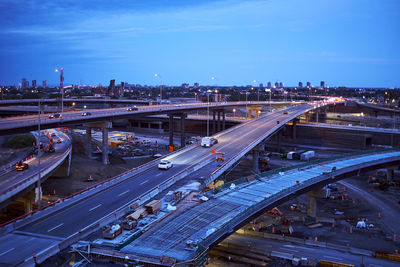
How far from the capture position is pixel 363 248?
30766 millimetres

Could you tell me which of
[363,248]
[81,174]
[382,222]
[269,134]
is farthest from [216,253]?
[269,134]

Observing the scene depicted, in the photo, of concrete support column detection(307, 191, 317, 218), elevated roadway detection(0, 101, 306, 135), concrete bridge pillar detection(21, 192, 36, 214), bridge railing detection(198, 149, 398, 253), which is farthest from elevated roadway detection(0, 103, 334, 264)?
elevated roadway detection(0, 101, 306, 135)

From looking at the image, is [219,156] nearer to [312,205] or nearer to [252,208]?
[312,205]

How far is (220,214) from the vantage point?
24.9 metres

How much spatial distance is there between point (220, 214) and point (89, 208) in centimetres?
900

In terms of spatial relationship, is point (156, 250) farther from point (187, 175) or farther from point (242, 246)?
point (187, 175)

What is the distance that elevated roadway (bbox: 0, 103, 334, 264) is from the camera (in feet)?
65.0

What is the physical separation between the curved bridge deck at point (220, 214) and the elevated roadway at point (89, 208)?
12.2 feet

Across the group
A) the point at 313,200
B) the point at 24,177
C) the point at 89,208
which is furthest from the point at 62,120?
the point at 313,200

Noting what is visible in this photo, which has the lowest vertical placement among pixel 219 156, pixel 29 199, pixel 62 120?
pixel 29 199

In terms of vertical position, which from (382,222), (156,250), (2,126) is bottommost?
A: (382,222)

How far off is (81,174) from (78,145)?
1898cm

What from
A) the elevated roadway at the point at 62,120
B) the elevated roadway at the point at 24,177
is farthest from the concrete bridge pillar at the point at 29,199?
the elevated roadway at the point at 62,120

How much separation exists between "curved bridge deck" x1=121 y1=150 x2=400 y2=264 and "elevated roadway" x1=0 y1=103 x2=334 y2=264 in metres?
3.72
